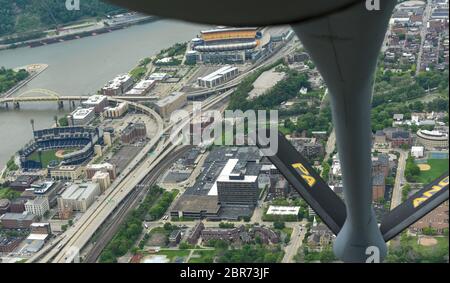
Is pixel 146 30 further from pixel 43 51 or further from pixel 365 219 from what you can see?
pixel 365 219

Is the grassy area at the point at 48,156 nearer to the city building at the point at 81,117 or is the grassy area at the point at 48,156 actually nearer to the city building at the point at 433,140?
the city building at the point at 81,117

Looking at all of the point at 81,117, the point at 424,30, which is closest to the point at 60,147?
the point at 81,117

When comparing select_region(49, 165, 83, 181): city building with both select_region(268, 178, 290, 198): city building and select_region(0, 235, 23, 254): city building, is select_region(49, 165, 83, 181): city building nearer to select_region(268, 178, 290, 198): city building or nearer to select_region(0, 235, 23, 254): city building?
select_region(0, 235, 23, 254): city building

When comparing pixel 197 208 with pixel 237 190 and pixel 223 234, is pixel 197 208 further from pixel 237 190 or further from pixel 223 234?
pixel 223 234
